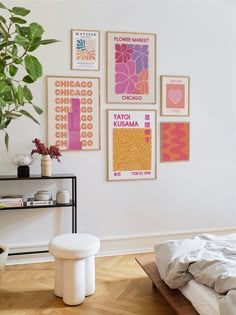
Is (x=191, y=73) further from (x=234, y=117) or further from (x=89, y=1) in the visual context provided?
(x=89, y=1)

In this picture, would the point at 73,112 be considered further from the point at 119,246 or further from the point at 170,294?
the point at 170,294

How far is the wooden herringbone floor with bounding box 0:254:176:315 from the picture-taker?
2.49 m

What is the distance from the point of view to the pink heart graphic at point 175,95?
3.81m

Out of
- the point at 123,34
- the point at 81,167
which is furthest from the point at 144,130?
the point at 123,34

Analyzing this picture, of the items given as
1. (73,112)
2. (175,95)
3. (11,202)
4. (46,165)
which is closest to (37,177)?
(46,165)

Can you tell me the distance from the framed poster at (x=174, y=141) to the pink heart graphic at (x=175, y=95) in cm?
24

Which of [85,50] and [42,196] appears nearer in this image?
[42,196]

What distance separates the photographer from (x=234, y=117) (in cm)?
402

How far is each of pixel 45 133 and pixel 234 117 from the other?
2067 mm

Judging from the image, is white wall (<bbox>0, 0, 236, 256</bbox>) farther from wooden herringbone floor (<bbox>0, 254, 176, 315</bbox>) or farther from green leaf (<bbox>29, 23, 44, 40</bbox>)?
green leaf (<bbox>29, 23, 44, 40</bbox>)

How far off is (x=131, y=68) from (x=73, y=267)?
2.07 meters

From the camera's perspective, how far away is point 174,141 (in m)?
3.84

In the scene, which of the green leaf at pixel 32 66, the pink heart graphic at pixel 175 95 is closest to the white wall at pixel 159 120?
the pink heart graphic at pixel 175 95

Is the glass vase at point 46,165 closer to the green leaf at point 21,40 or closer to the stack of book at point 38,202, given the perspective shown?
the stack of book at point 38,202
